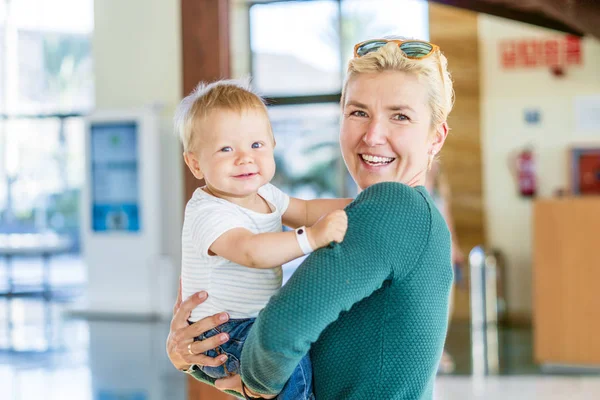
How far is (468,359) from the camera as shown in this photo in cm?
642

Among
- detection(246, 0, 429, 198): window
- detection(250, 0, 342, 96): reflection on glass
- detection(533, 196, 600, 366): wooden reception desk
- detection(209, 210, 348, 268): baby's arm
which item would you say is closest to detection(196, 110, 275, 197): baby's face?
detection(209, 210, 348, 268): baby's arm

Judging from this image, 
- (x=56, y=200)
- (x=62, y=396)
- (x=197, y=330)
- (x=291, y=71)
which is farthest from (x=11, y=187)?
(x=197, y=330)

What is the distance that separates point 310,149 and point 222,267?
792 centimetres

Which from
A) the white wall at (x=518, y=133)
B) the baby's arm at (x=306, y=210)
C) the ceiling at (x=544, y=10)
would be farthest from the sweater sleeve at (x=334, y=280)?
the white wall at (x=518, y=133)

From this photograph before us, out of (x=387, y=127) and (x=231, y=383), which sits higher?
(x=387, y=127)

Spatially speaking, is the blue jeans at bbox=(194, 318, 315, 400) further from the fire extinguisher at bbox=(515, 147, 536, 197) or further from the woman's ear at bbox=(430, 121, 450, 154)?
the fire extinguisher at bbox=(515, 147, 536, 197)

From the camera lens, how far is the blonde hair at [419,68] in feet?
4.46

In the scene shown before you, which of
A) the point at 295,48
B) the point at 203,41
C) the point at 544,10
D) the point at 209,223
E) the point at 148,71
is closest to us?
the point at 209,223

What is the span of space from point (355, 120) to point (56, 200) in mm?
10543

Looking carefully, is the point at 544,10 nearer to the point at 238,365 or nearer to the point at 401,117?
the point at 401,117

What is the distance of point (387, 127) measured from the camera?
4.52ft

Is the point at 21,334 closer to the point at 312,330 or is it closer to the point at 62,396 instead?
the point at 62,396

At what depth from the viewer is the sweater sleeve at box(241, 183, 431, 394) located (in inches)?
41.7

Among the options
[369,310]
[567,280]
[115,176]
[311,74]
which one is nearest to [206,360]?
[369,310]
